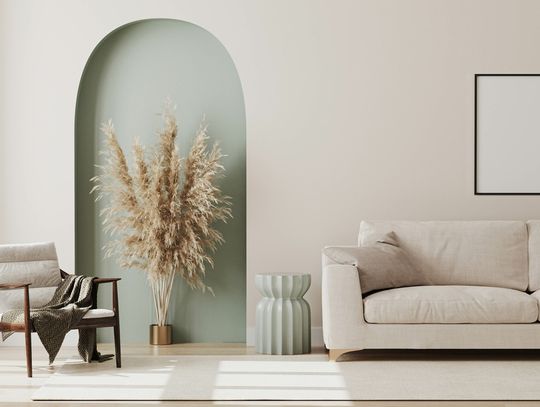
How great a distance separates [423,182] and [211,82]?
1.79 m

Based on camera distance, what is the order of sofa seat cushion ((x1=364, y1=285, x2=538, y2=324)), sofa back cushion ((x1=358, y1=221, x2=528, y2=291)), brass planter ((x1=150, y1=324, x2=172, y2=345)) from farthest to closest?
brass planter ((x1=150, y1=324, x2=172, y2=345)), sofa back cushion ((x1=358, y1=221, x2=528, y2=291)), sofa seat cushion ((x1=364, y1=285, x2=538, y2=324))

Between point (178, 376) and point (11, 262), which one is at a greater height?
point (11, 262)

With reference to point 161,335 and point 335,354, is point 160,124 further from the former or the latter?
point 335,354

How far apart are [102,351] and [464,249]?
2.65 meters

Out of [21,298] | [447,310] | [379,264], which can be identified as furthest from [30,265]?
[447,310]

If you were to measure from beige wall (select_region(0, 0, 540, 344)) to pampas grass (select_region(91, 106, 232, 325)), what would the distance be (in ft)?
1.24

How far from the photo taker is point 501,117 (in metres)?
6.44

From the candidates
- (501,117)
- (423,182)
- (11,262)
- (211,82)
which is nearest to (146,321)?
(11,262)

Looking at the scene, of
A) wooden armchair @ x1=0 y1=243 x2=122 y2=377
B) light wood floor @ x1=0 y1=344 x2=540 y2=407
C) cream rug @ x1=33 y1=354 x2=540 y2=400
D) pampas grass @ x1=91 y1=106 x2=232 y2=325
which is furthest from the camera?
pampas grass @ x1=91 y1=106 x2=232 y2=325

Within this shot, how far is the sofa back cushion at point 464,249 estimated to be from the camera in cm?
594

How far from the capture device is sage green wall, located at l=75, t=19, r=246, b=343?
6535 mm

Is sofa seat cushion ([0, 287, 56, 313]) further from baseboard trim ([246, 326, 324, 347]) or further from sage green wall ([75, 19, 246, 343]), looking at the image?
baseboard trim ([246, 326, 324, 347])

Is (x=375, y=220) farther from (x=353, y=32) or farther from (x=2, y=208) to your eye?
(x=2, y=208)

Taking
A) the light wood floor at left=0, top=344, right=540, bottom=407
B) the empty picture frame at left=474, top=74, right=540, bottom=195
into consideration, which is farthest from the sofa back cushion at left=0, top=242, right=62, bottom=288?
the empty picture frame at left=474, top=74, right=540, bottom=195
